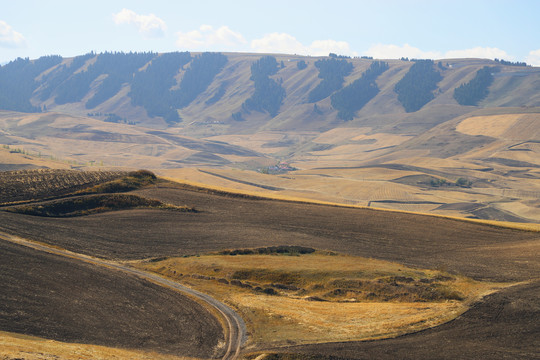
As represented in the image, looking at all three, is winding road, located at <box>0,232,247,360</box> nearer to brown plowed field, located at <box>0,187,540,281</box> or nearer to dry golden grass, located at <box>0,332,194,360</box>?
brown plowed field, located at <box>0,187,540,281</box>

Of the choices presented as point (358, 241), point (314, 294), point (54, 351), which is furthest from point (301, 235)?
point (54, 351)

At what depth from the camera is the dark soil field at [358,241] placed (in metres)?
30.0

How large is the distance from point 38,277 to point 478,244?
43549 mm

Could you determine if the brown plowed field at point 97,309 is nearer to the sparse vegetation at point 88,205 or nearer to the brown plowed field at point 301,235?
the brown plowed field at point 301,235

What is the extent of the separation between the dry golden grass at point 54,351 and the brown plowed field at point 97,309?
1216mm

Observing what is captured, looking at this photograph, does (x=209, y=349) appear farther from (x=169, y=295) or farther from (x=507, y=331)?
(x=507, y=331)

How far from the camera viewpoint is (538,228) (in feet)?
198

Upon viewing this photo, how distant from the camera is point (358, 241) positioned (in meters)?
58.2

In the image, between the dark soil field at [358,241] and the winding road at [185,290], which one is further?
the winding road at [185,290]

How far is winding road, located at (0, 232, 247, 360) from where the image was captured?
32347 mm

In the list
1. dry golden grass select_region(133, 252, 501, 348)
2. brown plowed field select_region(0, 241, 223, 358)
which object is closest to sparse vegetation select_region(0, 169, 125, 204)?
brown plowed field select_region(0, 241, 223, 358)

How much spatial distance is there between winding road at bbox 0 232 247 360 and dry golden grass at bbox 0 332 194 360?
4215mm

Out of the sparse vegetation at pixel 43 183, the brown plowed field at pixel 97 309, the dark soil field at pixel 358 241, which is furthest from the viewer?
the sparse vegetation at pixel 43 183

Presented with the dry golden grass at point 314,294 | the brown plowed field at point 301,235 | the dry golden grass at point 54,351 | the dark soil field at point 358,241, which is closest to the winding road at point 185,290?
the dry golden grass at point 314,294
